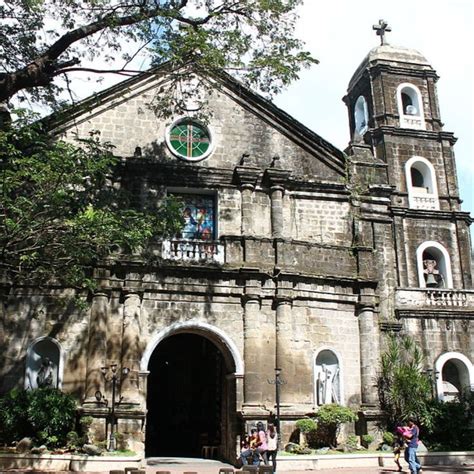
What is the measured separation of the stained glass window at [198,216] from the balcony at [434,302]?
19.9 ft

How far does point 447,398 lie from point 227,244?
27.9ft

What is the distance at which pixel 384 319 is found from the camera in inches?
728

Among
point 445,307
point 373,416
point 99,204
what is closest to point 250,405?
point 373,416

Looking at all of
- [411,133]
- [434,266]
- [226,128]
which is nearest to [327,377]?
[434,266]

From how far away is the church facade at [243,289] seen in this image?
16078mm

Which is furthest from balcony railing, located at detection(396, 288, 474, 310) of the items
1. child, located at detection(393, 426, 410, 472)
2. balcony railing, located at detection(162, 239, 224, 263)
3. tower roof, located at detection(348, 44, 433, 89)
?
tower roof, located at detection(348, 44, 433, 89)

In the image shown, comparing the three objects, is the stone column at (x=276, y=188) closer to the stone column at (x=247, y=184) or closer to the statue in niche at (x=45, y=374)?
the stone column at (x=247, y=184)

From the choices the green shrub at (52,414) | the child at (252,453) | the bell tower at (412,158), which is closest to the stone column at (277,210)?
the bell tower at (412,158)

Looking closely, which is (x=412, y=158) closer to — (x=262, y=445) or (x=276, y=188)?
(x=276, y=188)

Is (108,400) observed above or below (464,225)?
below

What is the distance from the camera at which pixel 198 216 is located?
733 inches

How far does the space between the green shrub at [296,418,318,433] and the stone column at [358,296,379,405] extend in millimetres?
1940

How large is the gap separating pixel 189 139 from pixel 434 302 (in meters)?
9.10

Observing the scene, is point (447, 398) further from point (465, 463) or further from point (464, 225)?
point (464, 225)
